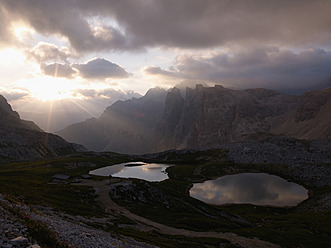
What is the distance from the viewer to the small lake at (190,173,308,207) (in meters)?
101

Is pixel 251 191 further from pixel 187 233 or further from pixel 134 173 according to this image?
pixel 134 173

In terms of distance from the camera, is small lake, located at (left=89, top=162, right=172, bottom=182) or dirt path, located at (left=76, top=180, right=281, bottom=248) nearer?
dirt path, located at (left=76, top=180, right=281, bottom=248)

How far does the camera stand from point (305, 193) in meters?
112

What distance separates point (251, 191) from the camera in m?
114

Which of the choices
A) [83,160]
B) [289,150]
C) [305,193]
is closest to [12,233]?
[305,193]

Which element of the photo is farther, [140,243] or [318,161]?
[318,161]

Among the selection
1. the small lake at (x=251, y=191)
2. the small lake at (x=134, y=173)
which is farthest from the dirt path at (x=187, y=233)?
the small lake at (x=134, y=173)

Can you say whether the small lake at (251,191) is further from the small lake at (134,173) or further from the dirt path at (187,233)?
the dirt path at (187,233)

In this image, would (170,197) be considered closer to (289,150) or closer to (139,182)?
(139,182)

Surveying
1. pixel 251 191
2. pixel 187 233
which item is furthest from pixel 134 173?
pixel 187 233

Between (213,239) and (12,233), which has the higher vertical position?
(12,233)

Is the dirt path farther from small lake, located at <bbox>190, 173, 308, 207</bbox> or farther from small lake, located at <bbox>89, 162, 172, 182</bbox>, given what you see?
small lake, located at <bbox>89, 162, 172, 182</bbox>

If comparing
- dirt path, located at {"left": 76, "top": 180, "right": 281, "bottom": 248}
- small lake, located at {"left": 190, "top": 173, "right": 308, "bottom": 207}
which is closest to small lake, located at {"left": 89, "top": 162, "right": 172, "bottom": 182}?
small lake, located at {"left": 190, "top": 173, "right": 308, "bottom": 207}

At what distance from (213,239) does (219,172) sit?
10628cm
